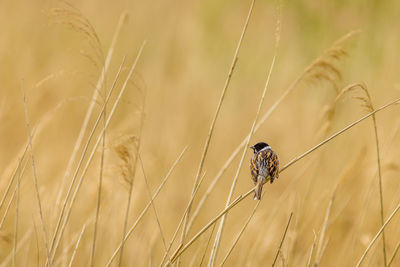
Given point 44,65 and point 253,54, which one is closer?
point 44,65

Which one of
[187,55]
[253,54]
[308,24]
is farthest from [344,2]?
[187,55]

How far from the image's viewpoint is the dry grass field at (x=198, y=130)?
3137 mm

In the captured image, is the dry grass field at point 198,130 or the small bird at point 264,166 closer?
the small bird at point 264,166

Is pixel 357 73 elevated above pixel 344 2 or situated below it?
Answer: below

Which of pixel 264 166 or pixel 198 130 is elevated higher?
pixel 198 130

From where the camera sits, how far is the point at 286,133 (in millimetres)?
6078

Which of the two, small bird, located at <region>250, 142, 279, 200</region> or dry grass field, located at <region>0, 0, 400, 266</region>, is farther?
dry grass field, located at <region>0, 0, 400, 266</region>

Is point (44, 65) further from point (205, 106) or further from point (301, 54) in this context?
point (301, 54)

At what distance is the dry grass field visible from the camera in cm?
314

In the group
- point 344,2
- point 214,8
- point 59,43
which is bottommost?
point 59,43

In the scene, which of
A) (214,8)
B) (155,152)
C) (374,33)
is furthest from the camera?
(214,8)

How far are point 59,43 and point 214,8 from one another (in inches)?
114

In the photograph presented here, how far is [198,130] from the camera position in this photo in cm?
572

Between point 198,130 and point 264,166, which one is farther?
point 198,130
